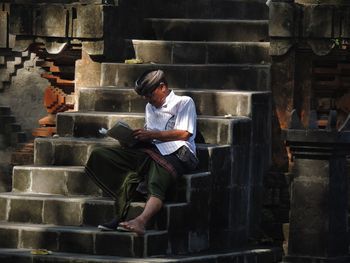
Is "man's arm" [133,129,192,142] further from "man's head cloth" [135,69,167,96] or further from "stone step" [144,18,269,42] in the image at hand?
"stone step" [144,18,269,42]

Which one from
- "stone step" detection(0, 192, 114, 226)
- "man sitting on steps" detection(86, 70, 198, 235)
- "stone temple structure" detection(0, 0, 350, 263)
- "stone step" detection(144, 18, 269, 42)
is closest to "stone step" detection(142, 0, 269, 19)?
"stone temple structure" detection(0, 0, 350, 263)

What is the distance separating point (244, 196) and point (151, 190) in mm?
1984

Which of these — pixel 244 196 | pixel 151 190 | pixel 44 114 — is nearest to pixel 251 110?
pixel 244 196

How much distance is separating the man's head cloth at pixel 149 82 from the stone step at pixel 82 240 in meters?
1.46

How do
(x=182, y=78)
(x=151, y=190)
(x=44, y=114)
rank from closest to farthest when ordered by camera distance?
1. (x=151, y=190)
2. (x=182, y=78)
3. (x=44, y=114)

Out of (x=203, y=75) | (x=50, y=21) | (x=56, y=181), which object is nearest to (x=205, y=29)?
(x=203, y=75)

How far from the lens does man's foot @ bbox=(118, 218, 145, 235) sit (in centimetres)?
1775

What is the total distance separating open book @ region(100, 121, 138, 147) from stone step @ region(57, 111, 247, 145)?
45.0 inches

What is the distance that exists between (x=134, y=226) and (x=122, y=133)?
1034 mm

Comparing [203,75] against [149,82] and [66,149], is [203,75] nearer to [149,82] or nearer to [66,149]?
[66,149]

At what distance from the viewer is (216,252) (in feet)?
62.1

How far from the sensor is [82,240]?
18062 millimetres

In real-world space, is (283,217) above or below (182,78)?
below

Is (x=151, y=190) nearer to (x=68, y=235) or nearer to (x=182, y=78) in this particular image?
(x=68, y=235)
